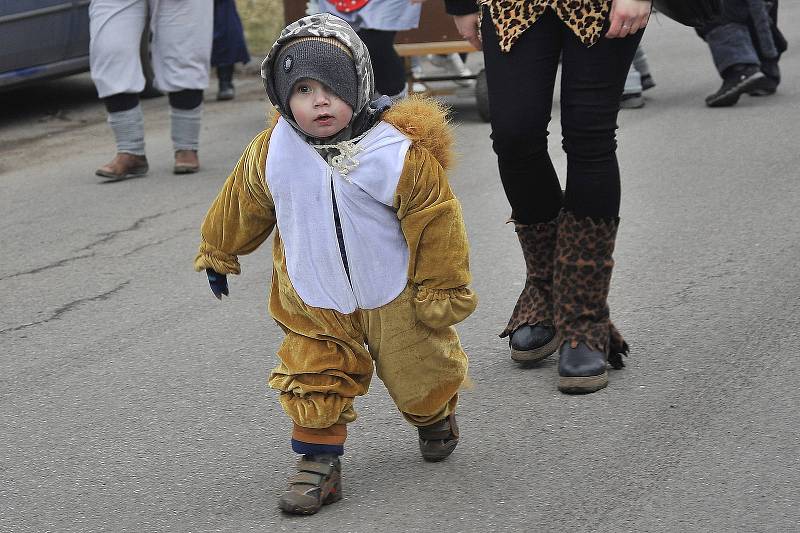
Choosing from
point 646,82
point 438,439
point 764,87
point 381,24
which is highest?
point 438,439

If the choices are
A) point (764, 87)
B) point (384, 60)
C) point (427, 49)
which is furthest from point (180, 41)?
point (764, 87)

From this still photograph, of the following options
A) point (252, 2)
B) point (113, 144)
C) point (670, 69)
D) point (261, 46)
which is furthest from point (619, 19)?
point (252, 2)

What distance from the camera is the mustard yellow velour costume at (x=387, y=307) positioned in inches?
115

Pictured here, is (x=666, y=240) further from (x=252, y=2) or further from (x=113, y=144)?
(x=252, y=2)

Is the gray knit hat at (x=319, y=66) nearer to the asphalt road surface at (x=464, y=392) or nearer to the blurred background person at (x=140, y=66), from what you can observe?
the asphalt road surface at (x=464, y=392)

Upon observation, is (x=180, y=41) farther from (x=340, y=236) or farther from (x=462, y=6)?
(x=340, y=236)

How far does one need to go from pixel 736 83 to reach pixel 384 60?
254 centimetres

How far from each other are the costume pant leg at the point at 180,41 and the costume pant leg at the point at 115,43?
4.5 inches

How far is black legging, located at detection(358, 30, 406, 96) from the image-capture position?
654cm

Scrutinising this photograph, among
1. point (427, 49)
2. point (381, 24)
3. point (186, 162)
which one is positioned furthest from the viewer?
point (427, 49)

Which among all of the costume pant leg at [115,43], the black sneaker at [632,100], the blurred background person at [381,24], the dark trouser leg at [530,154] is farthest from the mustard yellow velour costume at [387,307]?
the black sneaker at [632,100]

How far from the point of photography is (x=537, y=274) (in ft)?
12.8

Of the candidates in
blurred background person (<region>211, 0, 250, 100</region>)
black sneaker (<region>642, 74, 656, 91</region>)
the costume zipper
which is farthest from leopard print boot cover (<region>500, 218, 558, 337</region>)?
blurred background person (<region>211, 0, 250, 100</region>)

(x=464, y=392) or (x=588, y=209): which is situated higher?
(x=588, y=209)
